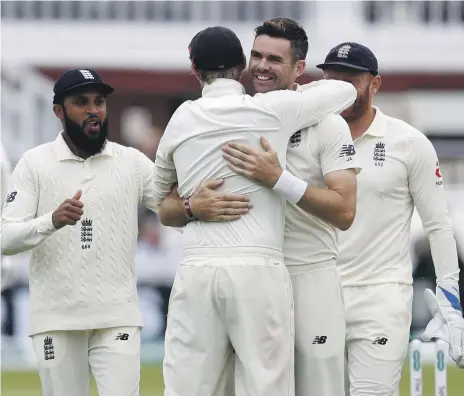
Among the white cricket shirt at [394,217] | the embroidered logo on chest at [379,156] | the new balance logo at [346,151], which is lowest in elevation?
the white cricket shirt at [394,217]

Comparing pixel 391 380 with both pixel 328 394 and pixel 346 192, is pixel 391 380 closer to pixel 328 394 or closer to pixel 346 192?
pixel 328 394

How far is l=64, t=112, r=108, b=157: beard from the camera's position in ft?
23.2

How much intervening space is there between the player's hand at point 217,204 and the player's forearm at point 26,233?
4.33 feet

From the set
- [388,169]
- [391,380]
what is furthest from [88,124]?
[391,380]

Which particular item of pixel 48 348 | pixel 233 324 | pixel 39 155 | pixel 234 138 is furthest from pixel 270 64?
pixel 48 348

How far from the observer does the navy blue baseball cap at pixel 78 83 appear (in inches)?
276

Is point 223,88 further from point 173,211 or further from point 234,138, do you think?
point 173,211

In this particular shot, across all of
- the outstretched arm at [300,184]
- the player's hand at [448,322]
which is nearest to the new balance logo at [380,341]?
the player's hand at [448,322]

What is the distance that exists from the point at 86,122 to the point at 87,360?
45.5 inches

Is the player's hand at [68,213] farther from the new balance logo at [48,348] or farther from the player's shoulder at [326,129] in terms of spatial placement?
the player's shoulder at [326,129]

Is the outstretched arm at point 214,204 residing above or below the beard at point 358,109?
below

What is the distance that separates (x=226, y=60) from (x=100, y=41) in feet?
97.3

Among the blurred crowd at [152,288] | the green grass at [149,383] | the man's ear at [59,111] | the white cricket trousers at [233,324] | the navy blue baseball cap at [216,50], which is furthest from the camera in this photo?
the blurred crowd at [152,288]

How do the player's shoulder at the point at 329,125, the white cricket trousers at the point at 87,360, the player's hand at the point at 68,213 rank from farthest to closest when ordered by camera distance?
1. the white cricket trousers at the point at 87,360
2. the player's hand at the point at 68,213
3. the player's shoulder at the point at 329,125
